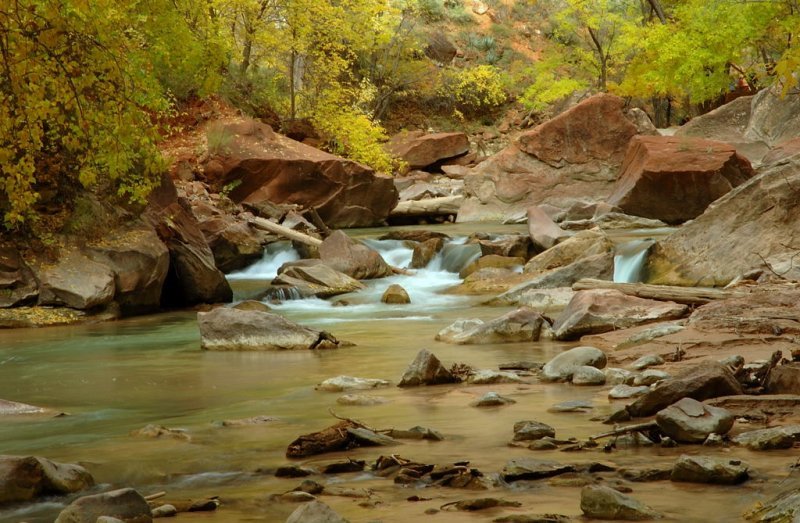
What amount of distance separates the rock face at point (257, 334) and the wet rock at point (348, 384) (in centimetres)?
283

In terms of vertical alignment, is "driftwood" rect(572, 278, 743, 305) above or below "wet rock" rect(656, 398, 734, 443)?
below

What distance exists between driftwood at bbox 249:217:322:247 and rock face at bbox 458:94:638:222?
9.01m

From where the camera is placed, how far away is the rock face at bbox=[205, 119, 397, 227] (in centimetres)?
2589

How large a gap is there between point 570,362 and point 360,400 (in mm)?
1881

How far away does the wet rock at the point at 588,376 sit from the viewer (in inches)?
303

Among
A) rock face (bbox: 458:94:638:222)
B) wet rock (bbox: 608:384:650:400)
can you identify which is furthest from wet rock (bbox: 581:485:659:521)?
rock face (bbox: 458:94:638:222)

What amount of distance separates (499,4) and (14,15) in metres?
58.9

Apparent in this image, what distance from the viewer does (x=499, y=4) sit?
63.2 m

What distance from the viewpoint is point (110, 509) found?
161 inches

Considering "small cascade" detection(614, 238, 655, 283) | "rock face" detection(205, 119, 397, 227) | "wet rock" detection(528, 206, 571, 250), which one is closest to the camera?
"small cascade" detection(614, 238, 655, 283)

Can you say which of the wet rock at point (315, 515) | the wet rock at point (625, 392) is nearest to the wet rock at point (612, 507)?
the wet rock at point (315, 515)

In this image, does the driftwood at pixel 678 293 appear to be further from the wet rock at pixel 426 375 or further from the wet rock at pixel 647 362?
the wet rock at pixel 426 375

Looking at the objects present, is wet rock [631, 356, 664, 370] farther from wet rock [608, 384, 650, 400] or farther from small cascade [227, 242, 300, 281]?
small cascade [227, 242, 300, 281]

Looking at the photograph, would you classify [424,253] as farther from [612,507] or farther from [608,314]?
[612,507]
